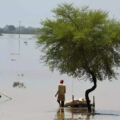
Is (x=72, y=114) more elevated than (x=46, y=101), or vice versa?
(x=46, y=101)

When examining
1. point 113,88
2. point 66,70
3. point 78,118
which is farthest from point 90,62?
point 113,88

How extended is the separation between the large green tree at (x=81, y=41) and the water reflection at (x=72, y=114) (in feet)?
1.92

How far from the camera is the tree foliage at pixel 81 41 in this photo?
885 inches

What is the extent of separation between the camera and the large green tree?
22484 millimetres

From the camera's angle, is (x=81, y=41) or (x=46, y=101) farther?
(x=46, y=101)

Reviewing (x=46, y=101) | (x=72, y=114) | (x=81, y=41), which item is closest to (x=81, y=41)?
(x=81, y=41)

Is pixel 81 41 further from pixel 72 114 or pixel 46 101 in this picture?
pixel 46 101

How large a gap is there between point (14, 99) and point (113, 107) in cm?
523

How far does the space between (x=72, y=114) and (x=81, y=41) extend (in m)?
3.00

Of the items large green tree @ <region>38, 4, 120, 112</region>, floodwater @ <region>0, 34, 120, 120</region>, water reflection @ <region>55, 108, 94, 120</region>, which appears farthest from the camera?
large green tree @ <region>38, 4, 120, 112</region>

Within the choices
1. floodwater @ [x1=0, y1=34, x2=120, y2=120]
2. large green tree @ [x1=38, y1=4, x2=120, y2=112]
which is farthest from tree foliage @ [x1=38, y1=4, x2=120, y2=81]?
floodwater @ [x1=0, y1=34, x2=120, y2=120]

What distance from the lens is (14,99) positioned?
28422 mm

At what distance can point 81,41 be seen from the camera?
22.3 metres

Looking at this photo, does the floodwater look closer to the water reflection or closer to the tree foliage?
the water reflection
